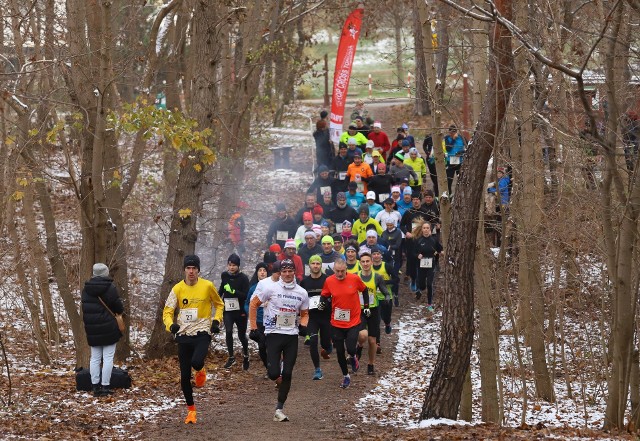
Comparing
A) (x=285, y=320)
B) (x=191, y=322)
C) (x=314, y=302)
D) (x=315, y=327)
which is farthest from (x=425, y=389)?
(x=191, y=322)

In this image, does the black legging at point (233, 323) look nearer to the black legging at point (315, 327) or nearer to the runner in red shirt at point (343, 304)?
the black legging at point (315, 327)

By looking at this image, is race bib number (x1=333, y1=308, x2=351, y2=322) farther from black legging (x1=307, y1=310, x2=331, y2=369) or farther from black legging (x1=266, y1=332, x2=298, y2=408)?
black legging (x1=266, y1=332, x2=298, y2=408)

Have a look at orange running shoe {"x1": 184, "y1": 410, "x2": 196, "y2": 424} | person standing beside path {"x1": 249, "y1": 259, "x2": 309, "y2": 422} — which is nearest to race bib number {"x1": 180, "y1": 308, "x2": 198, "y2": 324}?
person standing beside path {"x1": 249, "y1": 259, "x2": 309, "y2": 422}

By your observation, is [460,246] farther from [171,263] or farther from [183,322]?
[171,263]

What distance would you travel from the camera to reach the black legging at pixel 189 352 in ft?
37.0

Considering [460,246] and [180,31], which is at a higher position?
[180,31]

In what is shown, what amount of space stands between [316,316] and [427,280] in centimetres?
615

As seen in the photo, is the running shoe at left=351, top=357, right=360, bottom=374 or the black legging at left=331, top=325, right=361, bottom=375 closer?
the black legging at left=331, top=325, right=361, bottom=375

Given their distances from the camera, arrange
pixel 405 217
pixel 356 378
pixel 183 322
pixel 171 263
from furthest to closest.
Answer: pixel 405 217 < pixel 171 263 < pixel 356 378 < pixel 183 322

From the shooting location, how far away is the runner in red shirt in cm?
1391

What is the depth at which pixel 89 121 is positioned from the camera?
1405cm

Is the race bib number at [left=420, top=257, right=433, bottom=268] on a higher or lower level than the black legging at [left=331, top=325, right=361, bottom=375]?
higher

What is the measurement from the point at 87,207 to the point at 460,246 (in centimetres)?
598

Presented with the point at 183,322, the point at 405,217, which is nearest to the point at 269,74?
the point at 405,217
